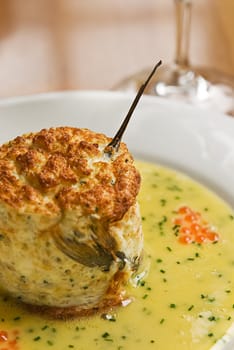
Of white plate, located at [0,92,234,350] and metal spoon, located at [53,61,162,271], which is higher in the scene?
metal spoon, located at [53,61,162,271]

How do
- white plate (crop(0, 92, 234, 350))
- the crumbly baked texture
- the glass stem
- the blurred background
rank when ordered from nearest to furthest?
the crumbly baked texture → white plate (crop(0, 92, 234, 350)) → the glass stem → the blurred background

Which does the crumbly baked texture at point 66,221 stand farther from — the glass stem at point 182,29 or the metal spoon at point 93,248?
the glass stem at point 182,29

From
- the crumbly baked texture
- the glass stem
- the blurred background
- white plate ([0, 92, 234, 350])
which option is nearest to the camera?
the crumbly baked texture

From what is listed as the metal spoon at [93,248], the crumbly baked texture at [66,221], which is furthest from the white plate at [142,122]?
the metal spoon at [93,248]

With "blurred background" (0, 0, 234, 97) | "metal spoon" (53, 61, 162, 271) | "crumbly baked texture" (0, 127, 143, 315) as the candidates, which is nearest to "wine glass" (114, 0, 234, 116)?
"blurred background" (0, 0, 234, 97)

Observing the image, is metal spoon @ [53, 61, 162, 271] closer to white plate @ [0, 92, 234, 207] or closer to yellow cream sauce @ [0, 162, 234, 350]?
yellow cream sauce @ [0, 162, 234, 350]

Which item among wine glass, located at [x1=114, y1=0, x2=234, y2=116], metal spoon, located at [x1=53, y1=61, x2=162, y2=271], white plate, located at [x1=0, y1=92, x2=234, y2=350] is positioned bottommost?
wine glass, located at [x1=114, y1=0, x2=234, y2=116]

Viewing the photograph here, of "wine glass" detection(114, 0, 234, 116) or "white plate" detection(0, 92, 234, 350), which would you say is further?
"wine glass" detection(114, 0, 234, 116)
